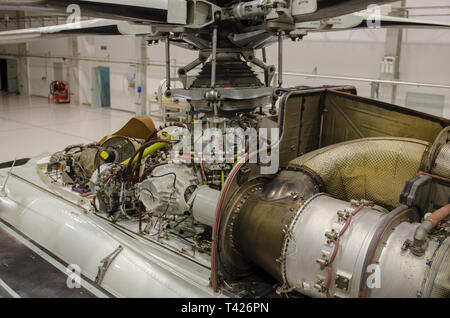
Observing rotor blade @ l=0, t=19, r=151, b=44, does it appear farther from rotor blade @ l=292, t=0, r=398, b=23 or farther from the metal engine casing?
rotor blade @ l=292, t=0, r=398, b=23

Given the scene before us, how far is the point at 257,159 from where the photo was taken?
2750 millimetres

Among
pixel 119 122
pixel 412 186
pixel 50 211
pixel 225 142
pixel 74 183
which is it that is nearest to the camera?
pixel 412 186

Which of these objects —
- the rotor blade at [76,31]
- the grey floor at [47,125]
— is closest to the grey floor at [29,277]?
the rotor blade at [76,31]

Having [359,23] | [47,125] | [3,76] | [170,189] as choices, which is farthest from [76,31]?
[3,76]

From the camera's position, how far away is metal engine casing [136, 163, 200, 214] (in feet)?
11.0

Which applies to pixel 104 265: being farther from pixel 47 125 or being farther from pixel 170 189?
pixel 47 125

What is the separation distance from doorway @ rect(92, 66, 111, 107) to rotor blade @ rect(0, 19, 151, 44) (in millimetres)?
13945

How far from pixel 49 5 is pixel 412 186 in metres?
2.12

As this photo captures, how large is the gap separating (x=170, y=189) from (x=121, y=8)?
1.65 metres

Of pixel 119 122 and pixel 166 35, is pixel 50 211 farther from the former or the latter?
pixel 119 122

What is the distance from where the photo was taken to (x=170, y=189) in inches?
133

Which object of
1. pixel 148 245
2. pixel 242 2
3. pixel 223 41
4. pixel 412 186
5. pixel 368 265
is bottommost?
pixel 148 245
